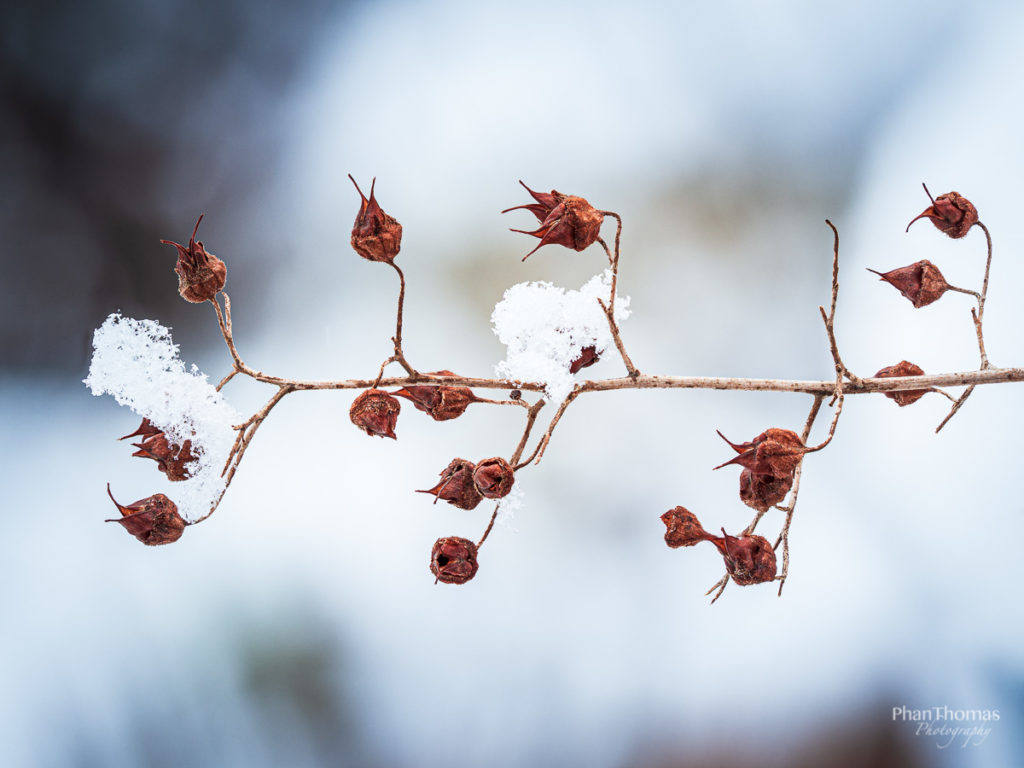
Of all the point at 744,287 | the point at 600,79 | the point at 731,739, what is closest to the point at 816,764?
the point at 731,739

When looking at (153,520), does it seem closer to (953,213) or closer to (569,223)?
(569,223)

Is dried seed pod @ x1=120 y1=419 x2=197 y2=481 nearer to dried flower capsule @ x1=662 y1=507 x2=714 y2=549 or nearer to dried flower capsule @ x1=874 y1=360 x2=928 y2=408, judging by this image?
Result: dried flower capsule @ x1=662 y1=507 x2=714 y2=549

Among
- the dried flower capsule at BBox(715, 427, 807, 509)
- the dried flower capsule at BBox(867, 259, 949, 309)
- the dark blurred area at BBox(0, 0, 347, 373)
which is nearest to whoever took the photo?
the dried flower capsule at BBox(715, 427, 807, 509)

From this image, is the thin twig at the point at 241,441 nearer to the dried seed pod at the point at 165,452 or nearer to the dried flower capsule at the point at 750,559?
the dried seed pod at the point at 165,452

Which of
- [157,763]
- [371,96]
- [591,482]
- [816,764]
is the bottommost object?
[157,763]

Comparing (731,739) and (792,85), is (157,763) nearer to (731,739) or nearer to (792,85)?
(731,739)

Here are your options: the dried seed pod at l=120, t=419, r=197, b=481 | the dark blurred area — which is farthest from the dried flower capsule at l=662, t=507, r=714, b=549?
the dark blurred area

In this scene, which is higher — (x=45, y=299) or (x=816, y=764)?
(x=45, y=299)
